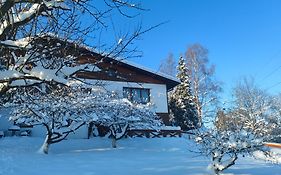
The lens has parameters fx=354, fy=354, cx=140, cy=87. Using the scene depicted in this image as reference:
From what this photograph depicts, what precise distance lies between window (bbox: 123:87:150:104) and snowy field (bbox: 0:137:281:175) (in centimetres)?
675

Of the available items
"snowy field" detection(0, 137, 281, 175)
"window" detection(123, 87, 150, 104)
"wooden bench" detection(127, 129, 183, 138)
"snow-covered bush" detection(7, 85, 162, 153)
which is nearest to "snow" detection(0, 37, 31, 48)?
"snowy field" detection(0, 137, 281, 175)

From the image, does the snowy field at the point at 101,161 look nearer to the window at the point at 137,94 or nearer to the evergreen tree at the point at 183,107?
the window at the point at 137,94

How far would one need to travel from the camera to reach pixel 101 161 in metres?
12.8

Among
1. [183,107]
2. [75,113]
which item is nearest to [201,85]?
[183,107]

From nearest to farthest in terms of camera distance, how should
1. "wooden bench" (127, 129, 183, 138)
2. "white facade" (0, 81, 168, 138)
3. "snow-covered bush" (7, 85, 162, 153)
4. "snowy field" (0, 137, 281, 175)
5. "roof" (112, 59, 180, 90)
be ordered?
"snowy field" (0, 137, 281, 175)
"snow-covered bush" (7, 85, 162, 153)
"white facade" (0, 81, 168, 138)
"wooden bench" (127, 129, 183, 138)
"roof" (112, 59, 180, 90)

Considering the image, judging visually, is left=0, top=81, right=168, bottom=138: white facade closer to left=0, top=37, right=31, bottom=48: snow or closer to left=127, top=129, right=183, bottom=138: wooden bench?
left=127, top=129, right=183, bottom=138: wooden bench

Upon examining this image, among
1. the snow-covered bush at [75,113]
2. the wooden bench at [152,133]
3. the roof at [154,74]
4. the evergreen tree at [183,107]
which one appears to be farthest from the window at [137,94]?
the evergreen tree at [183,107]

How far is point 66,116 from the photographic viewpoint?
15672mm

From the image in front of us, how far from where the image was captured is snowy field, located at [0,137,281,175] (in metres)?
10.8

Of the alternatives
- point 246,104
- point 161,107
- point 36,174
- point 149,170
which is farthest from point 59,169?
point 246,104

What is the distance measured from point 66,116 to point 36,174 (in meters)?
5.87

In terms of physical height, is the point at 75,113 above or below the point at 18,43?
below

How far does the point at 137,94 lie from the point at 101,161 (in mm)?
12859

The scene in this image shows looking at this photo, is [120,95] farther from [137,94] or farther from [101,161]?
[101,161]
